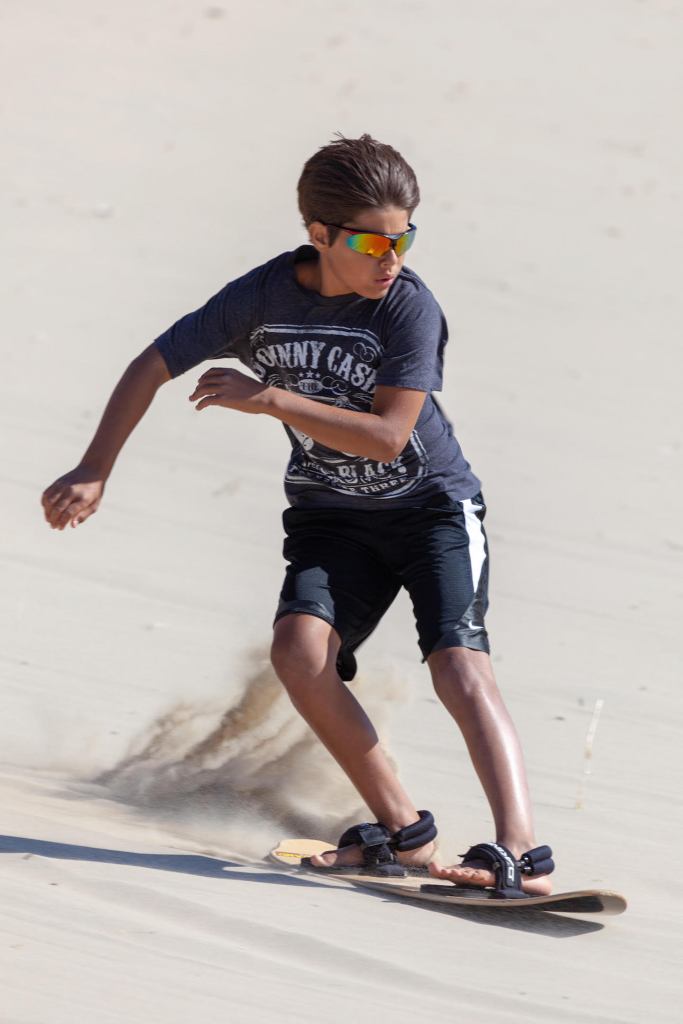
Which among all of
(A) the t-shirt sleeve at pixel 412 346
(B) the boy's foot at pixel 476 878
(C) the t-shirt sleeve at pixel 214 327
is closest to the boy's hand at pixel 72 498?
(C) the t-shirt sleeve at pixel 214 327

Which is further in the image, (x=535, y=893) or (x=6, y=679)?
(x=6, y=679)

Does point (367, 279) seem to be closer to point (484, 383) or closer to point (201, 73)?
point (484, 383)

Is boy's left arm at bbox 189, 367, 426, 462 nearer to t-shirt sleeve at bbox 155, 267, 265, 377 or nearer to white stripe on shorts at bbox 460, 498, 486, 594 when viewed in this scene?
t-shirt sleeve at bbox 155, 267, 265, 377

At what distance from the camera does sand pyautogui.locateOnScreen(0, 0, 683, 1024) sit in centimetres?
312

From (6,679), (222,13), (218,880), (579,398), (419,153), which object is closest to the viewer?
(218,880)

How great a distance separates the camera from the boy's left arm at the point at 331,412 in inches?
131

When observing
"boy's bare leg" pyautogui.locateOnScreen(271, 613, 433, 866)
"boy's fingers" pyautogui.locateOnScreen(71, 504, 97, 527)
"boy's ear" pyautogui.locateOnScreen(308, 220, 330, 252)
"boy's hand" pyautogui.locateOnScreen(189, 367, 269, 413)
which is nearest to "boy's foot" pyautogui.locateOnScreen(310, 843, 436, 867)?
"boy's bare leg" pyautogui.locateOnScreen(271, 613, 433, 866)

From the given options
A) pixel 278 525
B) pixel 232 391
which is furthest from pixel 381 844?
pixel 278 525

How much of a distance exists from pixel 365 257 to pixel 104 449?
72cm

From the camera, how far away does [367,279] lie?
3.50 meters

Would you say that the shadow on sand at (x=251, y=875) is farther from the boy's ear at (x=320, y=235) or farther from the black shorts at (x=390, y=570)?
the boy's ear at (x=320, y=235)

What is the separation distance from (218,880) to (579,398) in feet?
19.3

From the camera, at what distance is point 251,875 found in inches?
139

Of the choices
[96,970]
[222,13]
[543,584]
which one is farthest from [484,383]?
[222,13]
